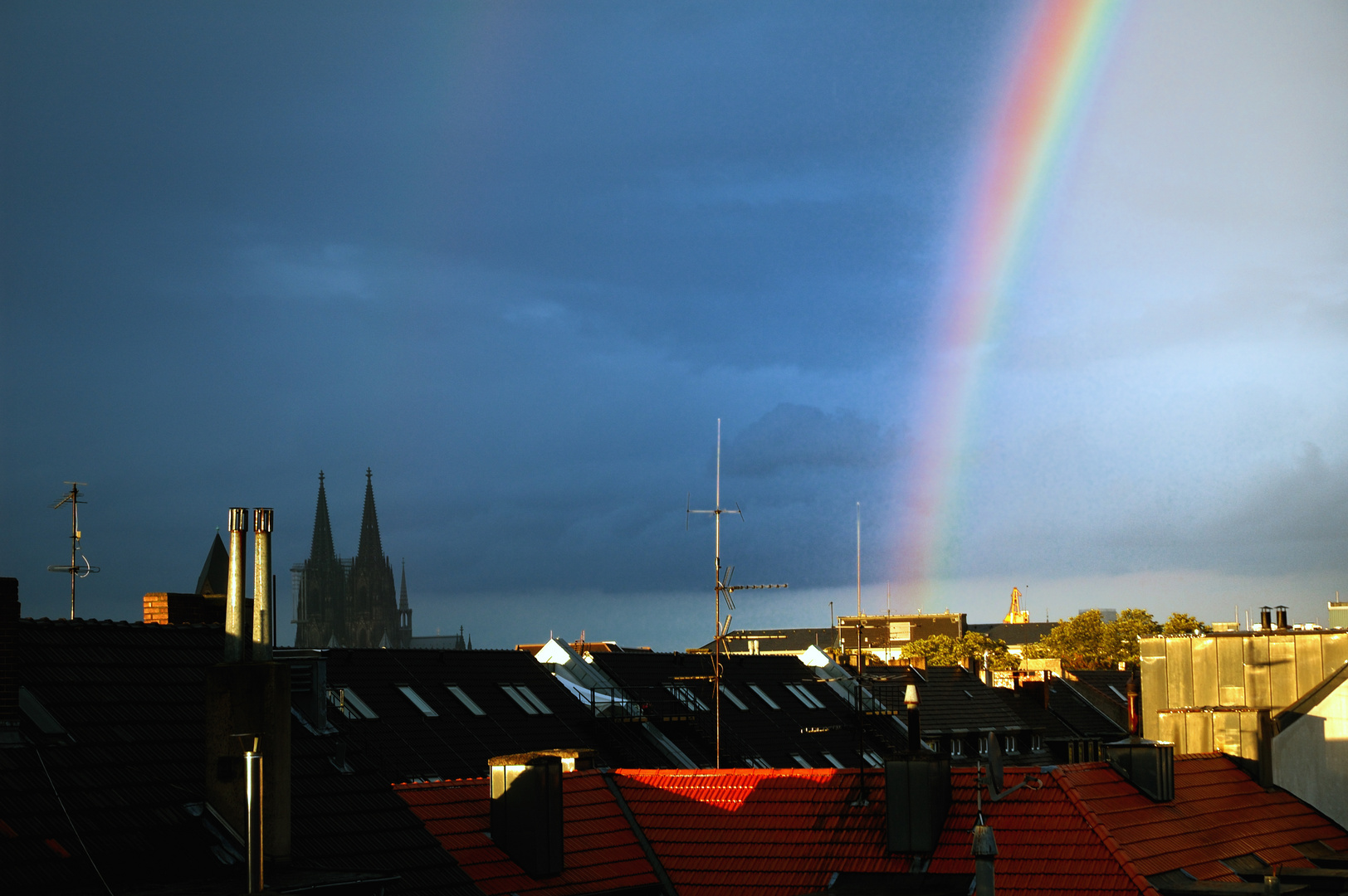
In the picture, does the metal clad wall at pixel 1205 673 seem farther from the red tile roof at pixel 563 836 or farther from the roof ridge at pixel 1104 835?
the red tile roof at pixel 563 836

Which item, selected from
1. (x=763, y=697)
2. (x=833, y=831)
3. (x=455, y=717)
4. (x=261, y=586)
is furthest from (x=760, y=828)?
(x=763, y=697)

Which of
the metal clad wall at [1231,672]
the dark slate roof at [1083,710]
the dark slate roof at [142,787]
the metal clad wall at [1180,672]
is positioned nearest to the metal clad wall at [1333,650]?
the metal clad wall at [1231,672]

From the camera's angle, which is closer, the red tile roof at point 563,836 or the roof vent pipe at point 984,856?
the roof vent pipe at point 984,856

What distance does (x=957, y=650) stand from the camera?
Answer: 167 meters

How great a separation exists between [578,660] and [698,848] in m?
23.5

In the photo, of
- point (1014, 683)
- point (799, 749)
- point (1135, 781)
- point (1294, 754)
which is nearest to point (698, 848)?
point (1135, 781)

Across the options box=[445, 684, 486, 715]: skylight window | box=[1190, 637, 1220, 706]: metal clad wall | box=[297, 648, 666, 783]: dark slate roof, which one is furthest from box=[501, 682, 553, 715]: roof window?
box=[1190, 637, 1220, 706]: metal clad wall

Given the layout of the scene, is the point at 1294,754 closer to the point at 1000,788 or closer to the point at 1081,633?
the point at 1000,788

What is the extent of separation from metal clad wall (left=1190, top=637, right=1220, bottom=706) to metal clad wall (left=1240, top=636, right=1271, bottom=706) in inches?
35.5

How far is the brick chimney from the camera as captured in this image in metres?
16.9

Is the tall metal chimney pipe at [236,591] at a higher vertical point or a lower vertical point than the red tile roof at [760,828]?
higher

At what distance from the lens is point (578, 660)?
48.4 metres

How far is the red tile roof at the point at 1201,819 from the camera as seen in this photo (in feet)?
76.3

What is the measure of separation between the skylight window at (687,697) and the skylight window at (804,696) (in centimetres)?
623
